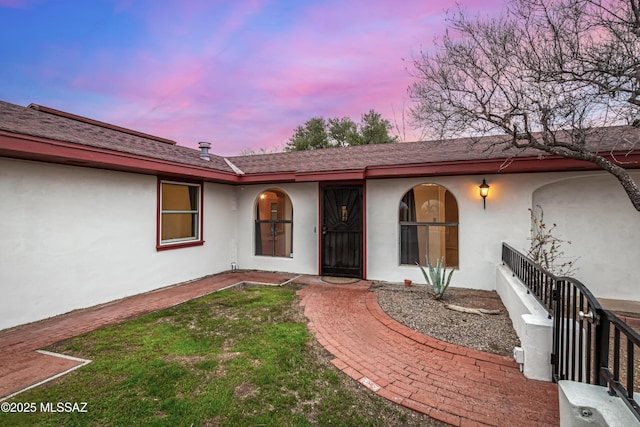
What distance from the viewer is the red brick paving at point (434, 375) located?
2311mm

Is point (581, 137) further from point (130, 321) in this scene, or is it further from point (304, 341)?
point (130, 321)

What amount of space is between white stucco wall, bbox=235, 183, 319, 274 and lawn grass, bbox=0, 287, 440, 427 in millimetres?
3360

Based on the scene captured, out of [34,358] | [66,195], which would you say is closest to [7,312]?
[34,358]

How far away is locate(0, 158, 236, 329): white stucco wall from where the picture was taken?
13.5 ft

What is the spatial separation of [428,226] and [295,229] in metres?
3.33

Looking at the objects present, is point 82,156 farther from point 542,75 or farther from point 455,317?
point 542,75

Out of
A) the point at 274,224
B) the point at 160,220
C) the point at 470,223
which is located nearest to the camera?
the point at 470,223

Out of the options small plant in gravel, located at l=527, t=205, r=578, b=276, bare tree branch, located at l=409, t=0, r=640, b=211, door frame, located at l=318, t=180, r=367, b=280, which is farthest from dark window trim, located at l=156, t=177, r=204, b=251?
small plant in gravel, located at l=527, t=205, r=578, b=276

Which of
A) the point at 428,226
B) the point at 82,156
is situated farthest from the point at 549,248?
the point at 82,156

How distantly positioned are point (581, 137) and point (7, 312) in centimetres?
869

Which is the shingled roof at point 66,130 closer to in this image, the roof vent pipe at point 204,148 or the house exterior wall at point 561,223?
the roof vent pipe at point 204,148

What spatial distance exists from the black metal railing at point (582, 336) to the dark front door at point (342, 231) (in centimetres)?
333

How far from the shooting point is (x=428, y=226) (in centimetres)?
653

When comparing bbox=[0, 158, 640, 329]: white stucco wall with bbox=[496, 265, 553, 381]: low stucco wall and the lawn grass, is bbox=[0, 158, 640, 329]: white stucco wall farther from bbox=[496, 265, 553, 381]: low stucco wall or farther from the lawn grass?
bbox=[496, 265, 553, 381]: low stucco wall
